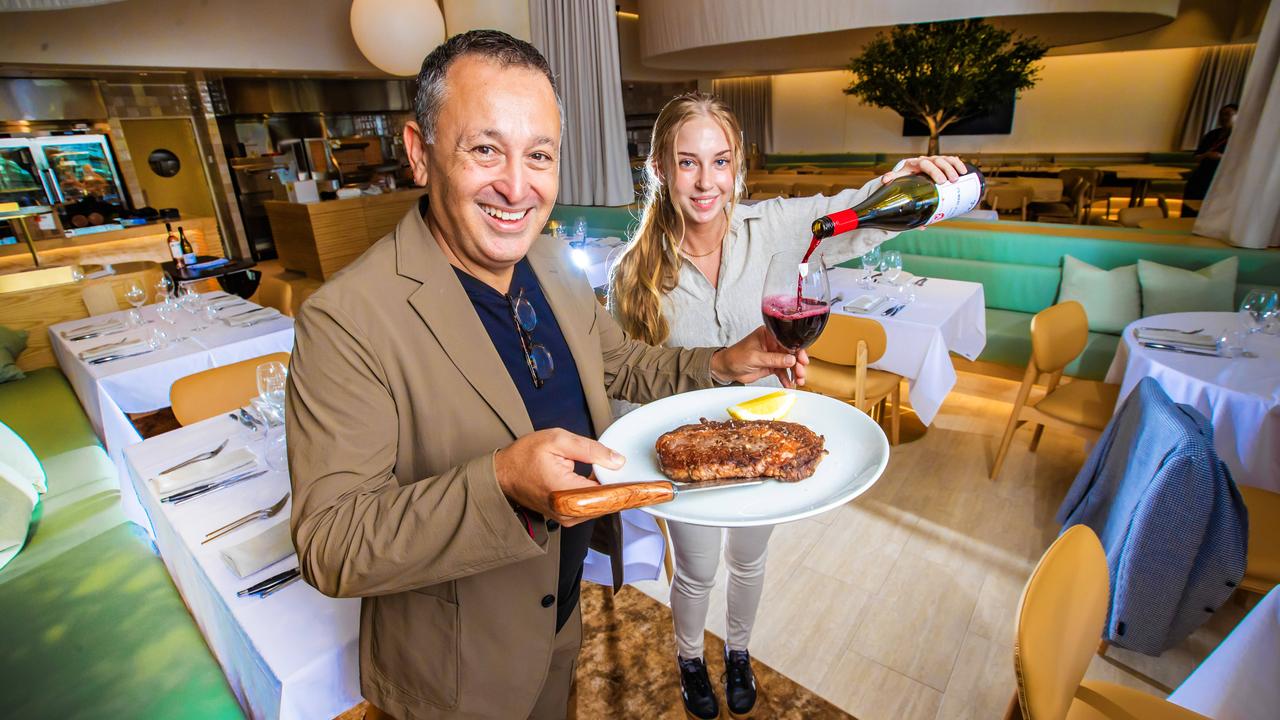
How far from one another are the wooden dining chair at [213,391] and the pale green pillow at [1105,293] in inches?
181

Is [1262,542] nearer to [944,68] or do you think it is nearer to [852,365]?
[852,365]

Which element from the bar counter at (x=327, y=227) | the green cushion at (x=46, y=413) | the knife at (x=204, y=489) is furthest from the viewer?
the bar counter at (x=327, y=227)

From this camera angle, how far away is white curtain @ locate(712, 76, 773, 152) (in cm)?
1473

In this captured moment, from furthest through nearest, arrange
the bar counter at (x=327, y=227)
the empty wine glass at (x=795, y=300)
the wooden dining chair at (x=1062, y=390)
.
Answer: the bar counter at (x=327, y=227) → the wooden dining chair at (x=1062, y=390) → the empty wine glass at (x=795, y=300)

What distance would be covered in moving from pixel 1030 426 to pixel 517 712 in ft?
12.1

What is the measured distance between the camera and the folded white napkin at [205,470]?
5.13ft

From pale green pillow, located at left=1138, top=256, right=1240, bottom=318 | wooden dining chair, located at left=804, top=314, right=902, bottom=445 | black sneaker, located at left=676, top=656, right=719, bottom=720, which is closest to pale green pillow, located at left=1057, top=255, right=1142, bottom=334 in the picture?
pale green pillow, located at left=1138, top=256, right=1240, bottom=318

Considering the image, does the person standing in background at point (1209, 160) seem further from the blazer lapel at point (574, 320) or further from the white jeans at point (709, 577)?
the blazer lapel at point (574, 320)

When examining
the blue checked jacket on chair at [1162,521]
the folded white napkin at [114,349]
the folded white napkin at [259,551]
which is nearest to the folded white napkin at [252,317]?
the folded white napkin at [114,349]

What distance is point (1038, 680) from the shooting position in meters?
1.02

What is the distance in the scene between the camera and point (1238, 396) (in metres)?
2.13

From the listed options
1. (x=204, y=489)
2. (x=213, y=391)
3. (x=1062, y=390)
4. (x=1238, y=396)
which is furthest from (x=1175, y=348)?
(x=213, y=391)

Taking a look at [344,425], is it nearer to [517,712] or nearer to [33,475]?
[517,712]

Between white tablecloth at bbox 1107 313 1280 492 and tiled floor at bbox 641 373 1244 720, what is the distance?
1.91 feet
